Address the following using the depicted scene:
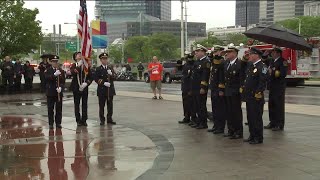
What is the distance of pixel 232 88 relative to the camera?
9562mm

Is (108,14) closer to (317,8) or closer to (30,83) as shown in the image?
(30,83)

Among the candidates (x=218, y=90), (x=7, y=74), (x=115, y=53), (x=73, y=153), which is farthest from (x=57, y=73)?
(x=115, y=53)

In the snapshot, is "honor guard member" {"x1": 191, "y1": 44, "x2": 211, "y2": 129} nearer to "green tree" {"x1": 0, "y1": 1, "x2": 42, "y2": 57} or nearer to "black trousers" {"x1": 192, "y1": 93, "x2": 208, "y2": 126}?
"black trousers" {"x1": 192, "y1": 93, "x2": 208, "y2": 126}

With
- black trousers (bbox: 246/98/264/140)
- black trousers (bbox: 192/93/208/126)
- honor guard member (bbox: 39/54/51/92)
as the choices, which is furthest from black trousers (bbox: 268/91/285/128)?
honor guard member (bbox: 39/54/51/92)

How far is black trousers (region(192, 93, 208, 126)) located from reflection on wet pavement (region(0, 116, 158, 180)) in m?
1.59

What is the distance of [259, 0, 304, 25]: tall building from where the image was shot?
117312 millimetres

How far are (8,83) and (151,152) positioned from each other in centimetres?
1737

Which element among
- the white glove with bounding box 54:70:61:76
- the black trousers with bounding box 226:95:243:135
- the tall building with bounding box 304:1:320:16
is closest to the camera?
the black trousers with bounding box 226:95:243:135

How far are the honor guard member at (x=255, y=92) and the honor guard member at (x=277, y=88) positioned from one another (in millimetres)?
1672

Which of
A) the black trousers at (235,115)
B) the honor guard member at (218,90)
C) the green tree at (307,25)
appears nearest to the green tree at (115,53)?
the green tree at (307,25)

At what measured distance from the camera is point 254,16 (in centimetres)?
12438

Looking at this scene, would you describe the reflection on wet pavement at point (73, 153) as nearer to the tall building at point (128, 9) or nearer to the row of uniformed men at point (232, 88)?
the row of uniformed men at point (232, 88)

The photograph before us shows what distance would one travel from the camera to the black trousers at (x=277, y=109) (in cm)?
1059

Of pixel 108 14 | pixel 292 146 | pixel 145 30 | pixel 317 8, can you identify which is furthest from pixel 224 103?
pixel 317 8
